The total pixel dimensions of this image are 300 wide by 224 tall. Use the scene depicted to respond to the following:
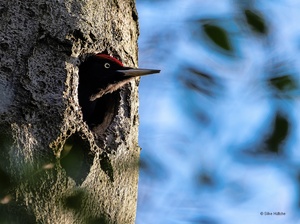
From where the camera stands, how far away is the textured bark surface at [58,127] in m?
2.95

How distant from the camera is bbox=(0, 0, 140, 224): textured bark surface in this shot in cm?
295

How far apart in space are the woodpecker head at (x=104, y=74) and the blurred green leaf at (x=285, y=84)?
1.55 m

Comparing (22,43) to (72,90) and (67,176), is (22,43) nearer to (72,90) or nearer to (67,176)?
(72,90)

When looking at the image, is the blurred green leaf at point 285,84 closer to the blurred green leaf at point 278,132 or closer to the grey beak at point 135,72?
the blurred green leaf at point 278,132

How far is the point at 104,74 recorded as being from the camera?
191 inches

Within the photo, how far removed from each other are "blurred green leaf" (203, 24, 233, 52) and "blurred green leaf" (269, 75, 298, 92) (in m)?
0.19

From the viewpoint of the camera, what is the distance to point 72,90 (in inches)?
136

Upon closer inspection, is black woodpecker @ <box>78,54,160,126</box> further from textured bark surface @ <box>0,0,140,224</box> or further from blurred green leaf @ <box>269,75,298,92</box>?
blurred green leaf @ <box>269,75,298,92</box>

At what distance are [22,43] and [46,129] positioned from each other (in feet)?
1.44

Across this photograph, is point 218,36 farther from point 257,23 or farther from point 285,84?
point 285,84

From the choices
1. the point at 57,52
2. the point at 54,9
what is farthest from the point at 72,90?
the point at 54,9

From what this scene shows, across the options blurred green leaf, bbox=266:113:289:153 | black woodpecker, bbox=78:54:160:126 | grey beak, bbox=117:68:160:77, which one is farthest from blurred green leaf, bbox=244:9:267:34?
grey beak, bbox=117:68:160:77

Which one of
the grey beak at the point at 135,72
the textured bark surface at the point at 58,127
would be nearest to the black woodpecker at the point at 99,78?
the grey beak at the point at 135,72

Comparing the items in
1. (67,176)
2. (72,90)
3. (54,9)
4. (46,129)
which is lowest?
(67,176)
